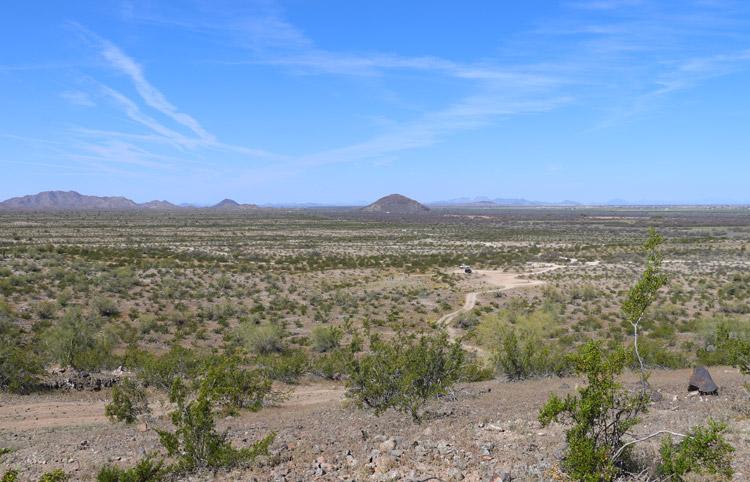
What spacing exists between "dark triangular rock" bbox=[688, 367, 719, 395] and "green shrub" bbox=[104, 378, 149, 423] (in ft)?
42.5

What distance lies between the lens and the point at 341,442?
29.3 ft

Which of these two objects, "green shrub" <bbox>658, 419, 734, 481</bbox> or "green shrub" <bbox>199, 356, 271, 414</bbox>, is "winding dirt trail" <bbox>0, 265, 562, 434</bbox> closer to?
"green shrub" <bbox>199, 356, 271, 414</bbox>

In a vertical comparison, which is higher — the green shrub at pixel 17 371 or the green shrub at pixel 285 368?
the green shrub at pixel 17 371

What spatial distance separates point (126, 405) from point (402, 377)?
20.2 feet

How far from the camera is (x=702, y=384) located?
1190 cm

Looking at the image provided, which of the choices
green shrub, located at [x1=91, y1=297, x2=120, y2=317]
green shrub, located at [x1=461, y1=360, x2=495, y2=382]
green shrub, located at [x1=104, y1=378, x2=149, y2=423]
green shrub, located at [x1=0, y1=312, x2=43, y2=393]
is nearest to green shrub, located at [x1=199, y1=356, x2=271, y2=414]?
green shrub, located at [x1=104, y1=378, x2=149, y2=423]

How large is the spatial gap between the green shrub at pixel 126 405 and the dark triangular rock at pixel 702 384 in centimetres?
1295

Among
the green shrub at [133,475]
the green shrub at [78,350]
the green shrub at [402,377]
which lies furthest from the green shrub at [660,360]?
the green shrub at [78,350]

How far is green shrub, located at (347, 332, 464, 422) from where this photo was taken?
36.4 ft

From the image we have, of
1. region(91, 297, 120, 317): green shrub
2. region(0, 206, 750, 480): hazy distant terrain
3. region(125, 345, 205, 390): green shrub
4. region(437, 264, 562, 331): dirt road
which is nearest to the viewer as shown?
region(0, 206, 750, 480): hazy distant terrain

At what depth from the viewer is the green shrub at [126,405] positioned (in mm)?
10906

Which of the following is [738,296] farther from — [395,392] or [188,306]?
[188,306]

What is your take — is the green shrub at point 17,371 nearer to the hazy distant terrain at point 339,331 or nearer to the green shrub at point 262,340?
the hazy distant terrain at point 339,331

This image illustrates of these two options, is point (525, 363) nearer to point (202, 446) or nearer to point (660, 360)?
point (660, 360)
